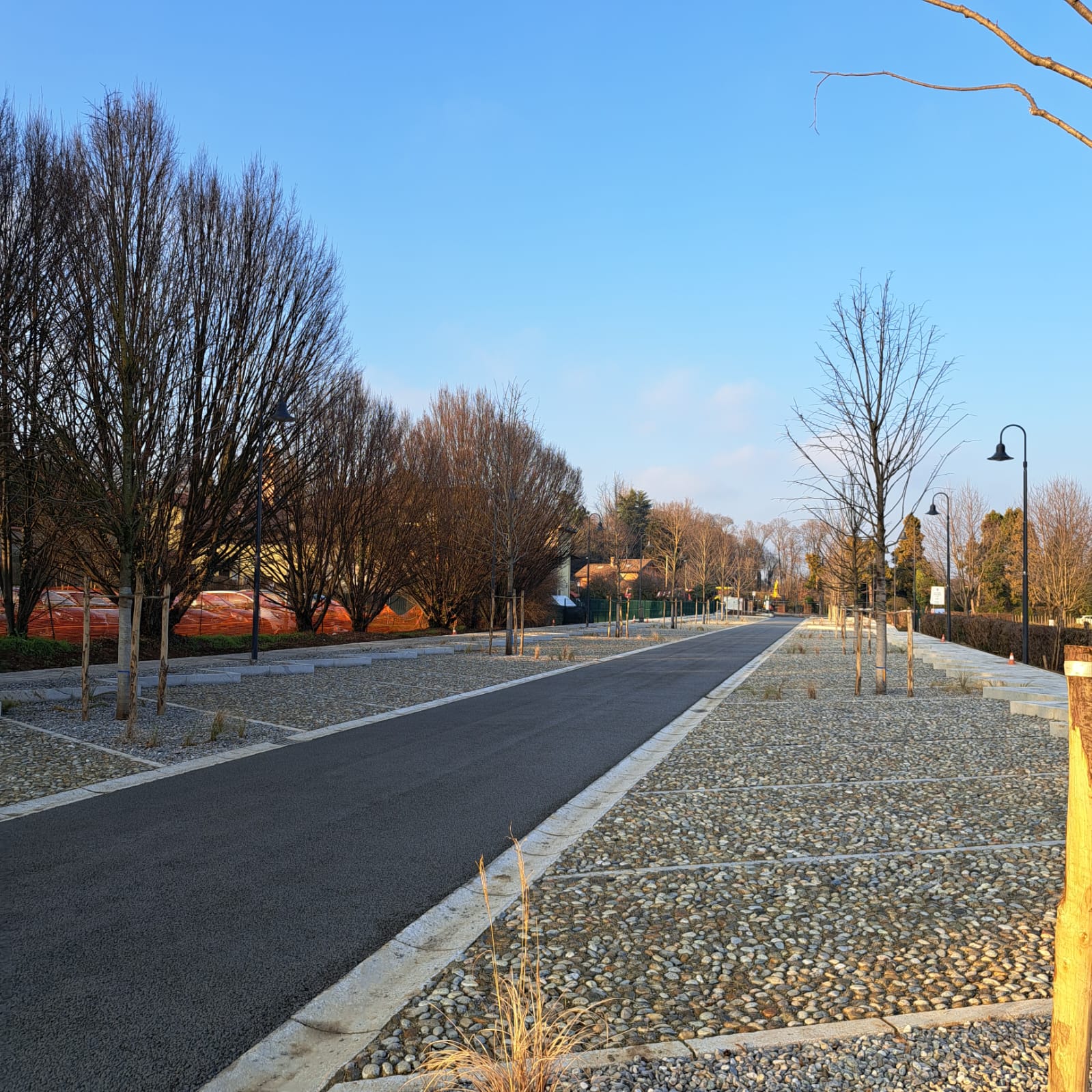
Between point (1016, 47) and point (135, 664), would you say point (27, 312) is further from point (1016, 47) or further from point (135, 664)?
point (1016, 47)

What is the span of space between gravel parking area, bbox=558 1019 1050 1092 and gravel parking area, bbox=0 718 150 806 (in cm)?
617

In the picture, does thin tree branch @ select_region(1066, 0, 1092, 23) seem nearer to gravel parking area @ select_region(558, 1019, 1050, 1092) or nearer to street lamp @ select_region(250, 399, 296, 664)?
gravel parking area @ select_region(558, 1019, 1050, 1092)

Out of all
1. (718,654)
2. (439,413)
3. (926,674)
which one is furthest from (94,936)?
(439,413)

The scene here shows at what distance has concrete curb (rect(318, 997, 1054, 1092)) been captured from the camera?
2971mm

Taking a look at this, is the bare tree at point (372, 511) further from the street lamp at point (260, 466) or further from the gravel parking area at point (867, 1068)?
the gravel parking area at point (867, 1068)

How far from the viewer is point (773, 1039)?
3186mm

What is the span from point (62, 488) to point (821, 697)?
1232 cm

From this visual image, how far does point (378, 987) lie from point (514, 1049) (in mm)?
1182

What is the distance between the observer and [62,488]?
1217cm

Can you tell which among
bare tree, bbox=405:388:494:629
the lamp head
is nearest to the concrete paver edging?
the lamp head

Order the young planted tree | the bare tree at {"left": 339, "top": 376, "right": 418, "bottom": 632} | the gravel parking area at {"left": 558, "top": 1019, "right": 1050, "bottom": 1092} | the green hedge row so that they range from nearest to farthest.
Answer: the gravel parking area at {"left": 558, "top": 1019, "right": 1050, "bottom": 1092}
the young planted tree
the green hedge row
the bare tree at {"left": 339, "top": 376, "right": 418, "bottom": 632}

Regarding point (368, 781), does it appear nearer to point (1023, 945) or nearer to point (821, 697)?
point (1023, 945)

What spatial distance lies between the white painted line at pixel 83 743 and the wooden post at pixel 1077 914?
8.21m

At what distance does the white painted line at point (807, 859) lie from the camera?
5262mm
